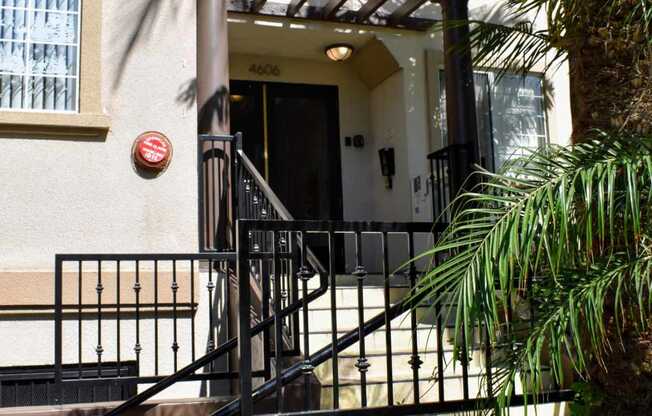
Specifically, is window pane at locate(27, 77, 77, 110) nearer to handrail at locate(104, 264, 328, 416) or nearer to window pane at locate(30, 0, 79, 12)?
window pane at locate(30, 0, 79, 12)

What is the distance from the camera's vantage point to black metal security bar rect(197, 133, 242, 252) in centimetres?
605

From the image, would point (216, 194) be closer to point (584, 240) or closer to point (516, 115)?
point (584, 240)

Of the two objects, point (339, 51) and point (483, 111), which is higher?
point (339, 51)

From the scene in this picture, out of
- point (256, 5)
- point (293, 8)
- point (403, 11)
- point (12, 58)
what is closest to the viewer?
point (12, 58)

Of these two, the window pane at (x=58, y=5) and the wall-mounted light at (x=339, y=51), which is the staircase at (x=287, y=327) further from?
the wall-mounted light at (x=339, y=51)

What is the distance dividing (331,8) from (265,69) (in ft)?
4.38

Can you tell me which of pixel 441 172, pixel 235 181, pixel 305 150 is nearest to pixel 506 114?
pixel 441 172

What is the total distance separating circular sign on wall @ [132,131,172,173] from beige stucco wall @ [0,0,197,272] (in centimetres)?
7

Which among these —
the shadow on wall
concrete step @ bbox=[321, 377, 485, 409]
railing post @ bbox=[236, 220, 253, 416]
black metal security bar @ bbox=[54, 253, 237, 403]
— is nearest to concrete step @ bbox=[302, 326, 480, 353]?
concrete step @ bbox=[321, 377, 485, 409]

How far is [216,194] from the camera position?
614cm

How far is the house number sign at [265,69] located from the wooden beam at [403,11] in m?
1.48

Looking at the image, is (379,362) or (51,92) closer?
(379,362)

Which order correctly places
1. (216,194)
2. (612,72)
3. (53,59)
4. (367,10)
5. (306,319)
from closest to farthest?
1. (306,319)
2. (612,72)
3. (53,59)
4. (216,194)
5. (367,10)

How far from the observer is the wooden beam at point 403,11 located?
8214 mm
